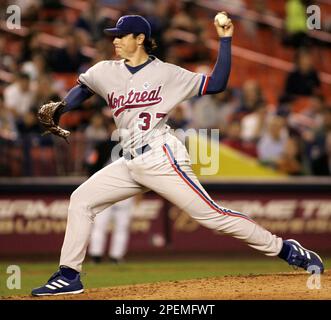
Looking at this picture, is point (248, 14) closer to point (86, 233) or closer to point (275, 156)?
point (275, 156)

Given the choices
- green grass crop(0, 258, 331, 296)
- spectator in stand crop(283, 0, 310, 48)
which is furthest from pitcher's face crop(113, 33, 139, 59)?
spectator in stand crop(283, 0, 310, 48)

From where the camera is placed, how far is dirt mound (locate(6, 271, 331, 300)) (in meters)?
7.01

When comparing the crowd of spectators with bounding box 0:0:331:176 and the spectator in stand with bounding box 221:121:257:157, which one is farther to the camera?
the spectator in stand with bounding box 221:121:257:157

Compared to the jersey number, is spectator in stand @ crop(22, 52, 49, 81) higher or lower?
higher

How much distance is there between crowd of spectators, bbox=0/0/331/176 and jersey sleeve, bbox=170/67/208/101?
5671 millimetres

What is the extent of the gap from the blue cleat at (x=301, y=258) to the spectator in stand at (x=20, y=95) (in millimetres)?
7286

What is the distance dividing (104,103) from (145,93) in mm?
6839

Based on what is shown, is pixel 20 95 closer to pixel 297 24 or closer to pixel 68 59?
pixel 68 59

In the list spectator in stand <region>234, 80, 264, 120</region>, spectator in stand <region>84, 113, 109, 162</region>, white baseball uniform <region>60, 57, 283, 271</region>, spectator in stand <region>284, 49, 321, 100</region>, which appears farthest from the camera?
spectator in stand <region>284, 49, 321, 100</region>

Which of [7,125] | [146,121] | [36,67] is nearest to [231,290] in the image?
[146,121]

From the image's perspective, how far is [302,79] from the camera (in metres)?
15.3

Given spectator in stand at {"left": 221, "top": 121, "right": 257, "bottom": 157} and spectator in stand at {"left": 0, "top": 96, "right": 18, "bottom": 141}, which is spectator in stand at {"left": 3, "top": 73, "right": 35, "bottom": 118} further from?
spectator in stand at {"left": 221, "top": 121, "right": 257, "bottom": 157}

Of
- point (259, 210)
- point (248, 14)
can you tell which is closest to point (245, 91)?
point (259, 210)

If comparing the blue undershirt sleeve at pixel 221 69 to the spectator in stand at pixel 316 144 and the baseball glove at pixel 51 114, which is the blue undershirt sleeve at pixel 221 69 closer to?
the baseball glove at pixel 51 114
